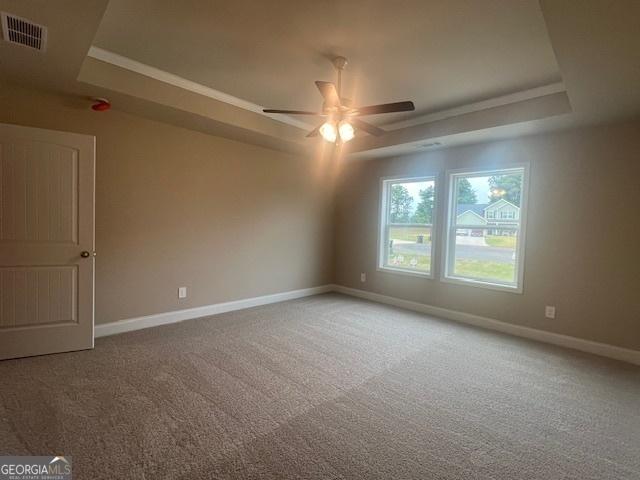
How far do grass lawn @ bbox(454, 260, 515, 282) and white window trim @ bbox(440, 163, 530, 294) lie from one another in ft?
0.23

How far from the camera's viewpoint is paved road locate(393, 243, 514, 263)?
4.13 metres

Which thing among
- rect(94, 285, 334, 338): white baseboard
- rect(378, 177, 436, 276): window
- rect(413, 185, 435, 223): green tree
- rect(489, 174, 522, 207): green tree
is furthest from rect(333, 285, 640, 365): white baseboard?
rect(489, 174, 522, 207): green tree

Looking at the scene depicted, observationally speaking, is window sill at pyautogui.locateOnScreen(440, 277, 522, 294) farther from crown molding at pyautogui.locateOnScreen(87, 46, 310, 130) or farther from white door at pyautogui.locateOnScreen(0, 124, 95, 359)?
white door at pyautogui.locateOnScreen(0, 124, 95, 359)

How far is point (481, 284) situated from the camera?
14.1 ft

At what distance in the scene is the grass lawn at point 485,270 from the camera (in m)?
4.12

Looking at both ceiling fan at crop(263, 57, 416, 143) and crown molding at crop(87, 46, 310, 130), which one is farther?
crown molding at crop(87, 46, 310, 130)

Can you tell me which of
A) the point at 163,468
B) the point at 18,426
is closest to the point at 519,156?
the point at 163,468

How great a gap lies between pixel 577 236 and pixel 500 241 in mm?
787

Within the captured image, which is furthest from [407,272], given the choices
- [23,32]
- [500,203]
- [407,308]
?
[23,32]

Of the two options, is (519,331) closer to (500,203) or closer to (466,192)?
(500,203)

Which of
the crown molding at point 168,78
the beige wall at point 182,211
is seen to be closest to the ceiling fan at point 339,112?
the crown molding at point 168,78

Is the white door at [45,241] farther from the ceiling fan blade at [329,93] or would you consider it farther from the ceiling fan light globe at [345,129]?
the ceiling fan light globe at [345,129]

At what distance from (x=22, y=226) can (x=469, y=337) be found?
182 inches

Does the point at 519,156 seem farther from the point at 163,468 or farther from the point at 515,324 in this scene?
the point at 163,468
